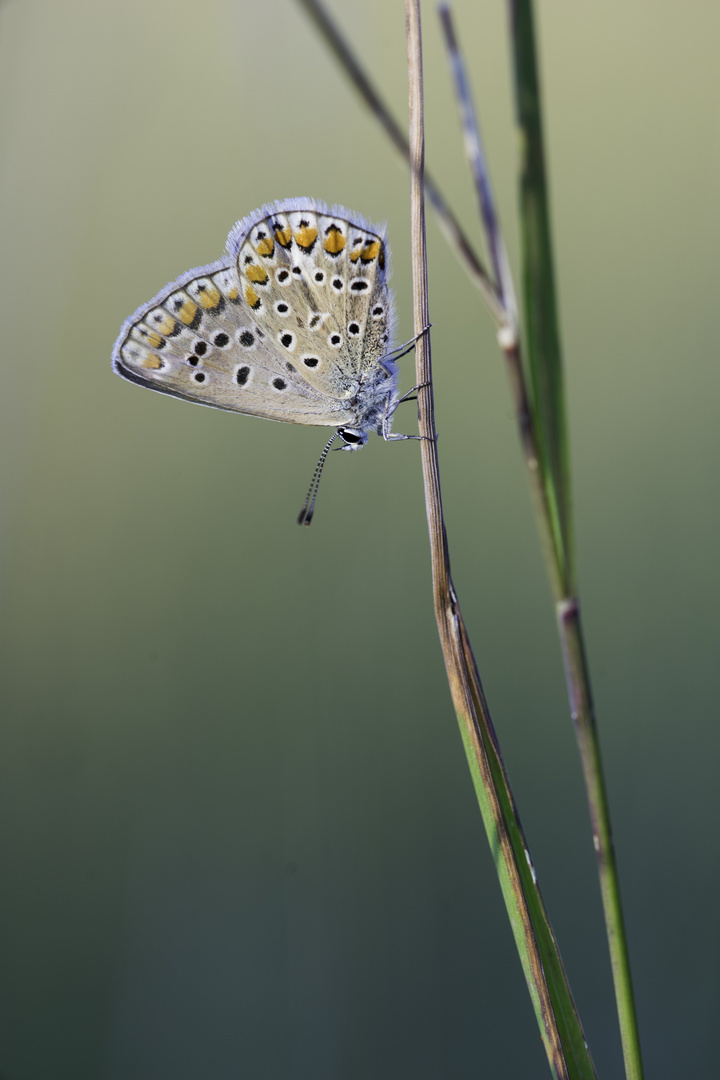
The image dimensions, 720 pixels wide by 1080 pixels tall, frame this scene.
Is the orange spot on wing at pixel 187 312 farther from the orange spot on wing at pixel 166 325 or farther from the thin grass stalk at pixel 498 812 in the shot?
the thin grass stalk at pixel 498 812

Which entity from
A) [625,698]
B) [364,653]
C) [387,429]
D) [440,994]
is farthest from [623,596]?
[440,994]

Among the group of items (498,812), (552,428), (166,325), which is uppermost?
(166,325)

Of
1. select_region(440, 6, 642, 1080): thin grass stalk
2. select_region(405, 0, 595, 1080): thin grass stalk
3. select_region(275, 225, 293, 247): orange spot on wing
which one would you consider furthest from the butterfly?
select_region(440, 6, 642, 1080): thin grass stalk

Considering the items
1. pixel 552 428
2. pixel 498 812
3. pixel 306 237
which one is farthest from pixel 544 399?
pixel 306 237

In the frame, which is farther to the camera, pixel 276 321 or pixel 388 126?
pixel 276 321

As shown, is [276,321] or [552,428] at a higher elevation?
[276,321]

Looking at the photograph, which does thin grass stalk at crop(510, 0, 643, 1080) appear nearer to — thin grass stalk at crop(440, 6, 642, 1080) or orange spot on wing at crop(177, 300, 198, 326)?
thin grass stalk at crop(440, 6, 642, 1080)

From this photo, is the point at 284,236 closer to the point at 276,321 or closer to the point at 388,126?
the point at 276,321
